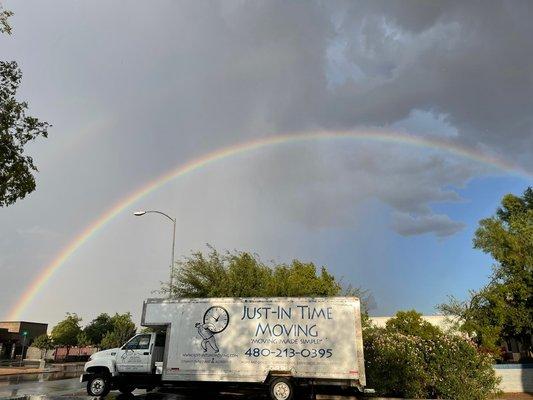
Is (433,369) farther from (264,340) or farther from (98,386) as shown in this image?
(98,386)

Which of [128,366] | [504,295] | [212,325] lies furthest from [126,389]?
[504,295]

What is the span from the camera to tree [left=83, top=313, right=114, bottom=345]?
273ft

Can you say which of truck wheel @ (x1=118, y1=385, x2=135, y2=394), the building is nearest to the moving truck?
truck wheel @ (x1=118, y1=385, x2=135, y2=394)

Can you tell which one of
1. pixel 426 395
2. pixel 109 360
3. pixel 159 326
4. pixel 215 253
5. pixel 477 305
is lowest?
pixel 426 395

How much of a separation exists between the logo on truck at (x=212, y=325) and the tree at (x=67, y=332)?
73630mm

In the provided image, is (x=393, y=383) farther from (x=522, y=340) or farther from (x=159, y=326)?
(x=522, y=340)

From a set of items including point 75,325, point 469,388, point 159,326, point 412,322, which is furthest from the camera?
point 75,325

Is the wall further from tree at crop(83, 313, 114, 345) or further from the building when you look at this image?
tree at crop(83, 313, 114, 345)

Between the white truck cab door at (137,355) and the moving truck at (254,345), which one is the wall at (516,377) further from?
the white truck cab door at (137,355)

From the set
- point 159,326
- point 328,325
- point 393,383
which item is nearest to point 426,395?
point 393,383

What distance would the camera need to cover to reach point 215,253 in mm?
25500

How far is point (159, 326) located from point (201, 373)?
2495 mm

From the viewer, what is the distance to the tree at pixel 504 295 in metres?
26.2

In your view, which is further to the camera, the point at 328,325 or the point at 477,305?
the point at 477,305
